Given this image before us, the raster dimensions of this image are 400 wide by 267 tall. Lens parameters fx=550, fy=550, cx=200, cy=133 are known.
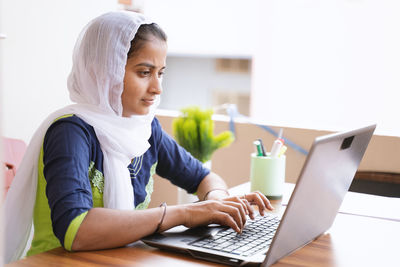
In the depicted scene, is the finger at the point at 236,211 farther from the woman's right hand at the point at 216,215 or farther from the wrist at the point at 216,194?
the wrist at the point at 216,194

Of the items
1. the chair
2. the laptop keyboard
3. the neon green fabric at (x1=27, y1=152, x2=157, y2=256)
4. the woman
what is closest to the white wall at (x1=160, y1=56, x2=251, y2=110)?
the chair

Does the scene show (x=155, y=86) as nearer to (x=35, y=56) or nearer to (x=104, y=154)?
(x=104, y=154)

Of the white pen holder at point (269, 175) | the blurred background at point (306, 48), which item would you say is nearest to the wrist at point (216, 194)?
the white pen holder at point (269, 175)

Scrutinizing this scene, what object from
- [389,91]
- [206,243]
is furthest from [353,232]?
[389,91]

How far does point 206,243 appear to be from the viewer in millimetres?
1080

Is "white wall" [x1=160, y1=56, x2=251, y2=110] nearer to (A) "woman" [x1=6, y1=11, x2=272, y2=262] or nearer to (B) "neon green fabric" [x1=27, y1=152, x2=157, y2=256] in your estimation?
(A) "woman" [x1=6, y1=11, x2=272, y2=262]

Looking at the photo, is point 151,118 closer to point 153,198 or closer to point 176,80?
point 153,198

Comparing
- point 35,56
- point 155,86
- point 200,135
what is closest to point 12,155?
point 35,56

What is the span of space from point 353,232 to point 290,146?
1062 mm

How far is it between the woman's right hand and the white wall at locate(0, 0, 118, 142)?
1.26 metres

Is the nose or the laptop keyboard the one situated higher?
the nose

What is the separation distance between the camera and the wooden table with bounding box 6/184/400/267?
1.00 meters

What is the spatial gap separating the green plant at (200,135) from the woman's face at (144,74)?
25.4 inches

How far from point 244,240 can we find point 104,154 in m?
0.42
